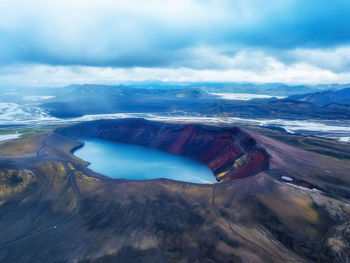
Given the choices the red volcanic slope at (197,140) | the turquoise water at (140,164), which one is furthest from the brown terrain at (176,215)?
the turquoise water at (140,164)

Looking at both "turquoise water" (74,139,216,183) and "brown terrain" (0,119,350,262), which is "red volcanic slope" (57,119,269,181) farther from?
"turquoise water" (74,139,216,183)

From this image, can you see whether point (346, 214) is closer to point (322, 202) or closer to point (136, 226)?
point (322, 202)

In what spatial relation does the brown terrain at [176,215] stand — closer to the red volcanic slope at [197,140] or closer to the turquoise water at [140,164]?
the red volcanic slope at [197,140]

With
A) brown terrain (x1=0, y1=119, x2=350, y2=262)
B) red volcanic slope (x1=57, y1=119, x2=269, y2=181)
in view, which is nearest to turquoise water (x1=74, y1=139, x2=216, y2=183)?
red volcanic slope (x1=57, y1=119, x2=269, y2=181)

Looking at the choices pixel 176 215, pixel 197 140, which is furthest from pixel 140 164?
pixel 176 215

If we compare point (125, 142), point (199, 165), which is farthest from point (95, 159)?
point (199, 165)
